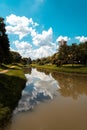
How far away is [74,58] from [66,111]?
7014cm

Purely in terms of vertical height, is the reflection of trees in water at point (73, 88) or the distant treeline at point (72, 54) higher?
the distant treeline at point (72, 54)

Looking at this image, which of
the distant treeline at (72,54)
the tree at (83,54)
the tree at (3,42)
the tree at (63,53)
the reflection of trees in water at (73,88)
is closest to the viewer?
the reflection of trees in water at (73,88)

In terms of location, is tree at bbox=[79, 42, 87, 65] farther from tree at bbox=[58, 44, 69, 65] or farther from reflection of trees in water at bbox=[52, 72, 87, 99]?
reflection of trees in water at bbox=[52, 72, 87, 99]

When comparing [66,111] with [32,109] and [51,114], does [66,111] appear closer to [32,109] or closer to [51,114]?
[51,114]

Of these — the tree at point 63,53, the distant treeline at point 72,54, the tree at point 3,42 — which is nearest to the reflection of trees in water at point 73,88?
Answer: the tree at point 3,42

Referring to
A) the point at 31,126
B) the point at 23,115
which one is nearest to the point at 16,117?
the point at 23,115

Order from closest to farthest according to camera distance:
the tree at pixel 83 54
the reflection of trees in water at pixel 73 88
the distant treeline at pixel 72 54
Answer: the reflection of trees in water at pixel 73 88, the tree at pixel 83 54, the distant treeline at pixel 72 54

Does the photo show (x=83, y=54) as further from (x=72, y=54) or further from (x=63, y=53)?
(x=63, y=53)

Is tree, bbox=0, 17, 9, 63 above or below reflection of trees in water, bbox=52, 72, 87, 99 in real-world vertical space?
above

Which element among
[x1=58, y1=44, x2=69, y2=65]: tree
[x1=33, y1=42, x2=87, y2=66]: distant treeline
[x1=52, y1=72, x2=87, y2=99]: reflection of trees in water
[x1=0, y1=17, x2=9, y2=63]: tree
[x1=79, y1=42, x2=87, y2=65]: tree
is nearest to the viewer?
[x1=52, y1=72, x2=87, y2=99]: reflection of trees in water

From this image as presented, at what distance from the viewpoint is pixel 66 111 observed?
16.3 meters

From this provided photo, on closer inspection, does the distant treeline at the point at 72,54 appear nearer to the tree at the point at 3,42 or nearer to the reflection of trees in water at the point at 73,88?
the reflection of trees in water at the point at 73,88

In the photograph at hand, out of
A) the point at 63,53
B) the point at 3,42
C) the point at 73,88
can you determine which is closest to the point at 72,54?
the point at 63,53

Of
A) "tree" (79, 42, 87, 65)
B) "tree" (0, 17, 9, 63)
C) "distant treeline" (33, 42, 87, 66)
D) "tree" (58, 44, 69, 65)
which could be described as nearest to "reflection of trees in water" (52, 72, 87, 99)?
"tree" (0, 17, 9, 63)
